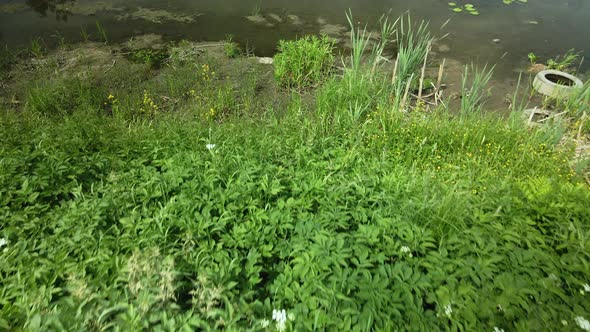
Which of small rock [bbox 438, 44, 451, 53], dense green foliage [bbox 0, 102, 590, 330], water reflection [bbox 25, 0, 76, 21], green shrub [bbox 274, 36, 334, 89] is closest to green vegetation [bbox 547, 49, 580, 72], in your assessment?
small rock [bbox 438, 44, 451, 53]

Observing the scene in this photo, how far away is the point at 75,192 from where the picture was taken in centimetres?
218

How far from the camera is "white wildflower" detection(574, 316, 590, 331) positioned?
4.94 ft

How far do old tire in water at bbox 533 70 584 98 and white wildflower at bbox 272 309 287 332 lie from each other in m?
3.74

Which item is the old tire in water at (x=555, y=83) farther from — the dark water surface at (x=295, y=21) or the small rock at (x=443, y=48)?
the small rock at (x=443, y=48)

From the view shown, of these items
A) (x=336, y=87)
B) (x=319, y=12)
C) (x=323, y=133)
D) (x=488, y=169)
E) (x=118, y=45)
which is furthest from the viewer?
(x=319, y=12)

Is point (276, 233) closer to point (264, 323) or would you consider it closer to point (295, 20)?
point (264, 323)

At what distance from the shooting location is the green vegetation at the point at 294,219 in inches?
61.4

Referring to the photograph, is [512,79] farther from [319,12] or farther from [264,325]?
[264,325]

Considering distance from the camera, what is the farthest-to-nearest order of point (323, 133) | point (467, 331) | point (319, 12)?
point (319, 12), point (323, 133), point (467, 331)

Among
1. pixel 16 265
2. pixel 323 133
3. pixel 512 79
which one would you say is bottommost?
pixel 512 79

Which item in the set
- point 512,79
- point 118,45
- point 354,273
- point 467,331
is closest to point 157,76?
point 118,45

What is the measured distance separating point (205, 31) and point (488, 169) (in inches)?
167

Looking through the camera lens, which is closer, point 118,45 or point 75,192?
point 75,192

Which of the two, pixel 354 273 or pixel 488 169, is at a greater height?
pixel 354 273
